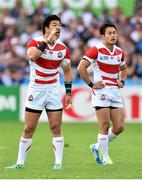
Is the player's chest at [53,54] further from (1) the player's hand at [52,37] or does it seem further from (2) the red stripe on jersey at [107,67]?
(2) the red stripe on jersey at [107,67]

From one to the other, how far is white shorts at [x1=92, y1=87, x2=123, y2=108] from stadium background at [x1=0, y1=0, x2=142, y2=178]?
6105 mm

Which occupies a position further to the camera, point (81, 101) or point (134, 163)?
point (81, 101)

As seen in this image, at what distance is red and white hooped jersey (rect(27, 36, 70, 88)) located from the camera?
12.4m

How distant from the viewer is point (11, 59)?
82.9 feet

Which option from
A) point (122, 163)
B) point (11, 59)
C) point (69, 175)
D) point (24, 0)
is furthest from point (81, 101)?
point (69, 175)

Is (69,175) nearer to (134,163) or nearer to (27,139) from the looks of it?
(27,139)

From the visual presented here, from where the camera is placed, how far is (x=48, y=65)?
12430 mm

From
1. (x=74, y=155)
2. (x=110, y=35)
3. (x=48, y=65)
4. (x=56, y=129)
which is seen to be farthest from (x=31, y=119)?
(x=74, y=155)

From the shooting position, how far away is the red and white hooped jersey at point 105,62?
44.1 ft

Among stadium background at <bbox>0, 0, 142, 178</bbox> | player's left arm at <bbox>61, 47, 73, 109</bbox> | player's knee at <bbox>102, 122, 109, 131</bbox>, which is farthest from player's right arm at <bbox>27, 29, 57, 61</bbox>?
stadium background at <bbox>0, 0, 142, 178</bbox>

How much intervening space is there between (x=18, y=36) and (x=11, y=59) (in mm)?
1479

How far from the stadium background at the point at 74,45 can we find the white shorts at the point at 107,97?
20.0 feet

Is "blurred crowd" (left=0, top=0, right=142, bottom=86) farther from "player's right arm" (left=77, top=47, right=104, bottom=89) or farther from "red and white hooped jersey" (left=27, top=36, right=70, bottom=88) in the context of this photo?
"red and white hooped jersey" (left=27, top=36, right=70, bottom=88)

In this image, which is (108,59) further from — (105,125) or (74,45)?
(74,45)
